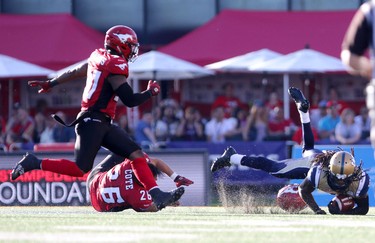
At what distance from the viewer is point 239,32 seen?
27969 millimetres

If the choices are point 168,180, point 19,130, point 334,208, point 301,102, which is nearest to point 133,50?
point 301,102

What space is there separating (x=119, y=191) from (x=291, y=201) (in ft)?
6.79

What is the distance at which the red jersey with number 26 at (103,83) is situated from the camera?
509 inches

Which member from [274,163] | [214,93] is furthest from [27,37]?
[274,163]

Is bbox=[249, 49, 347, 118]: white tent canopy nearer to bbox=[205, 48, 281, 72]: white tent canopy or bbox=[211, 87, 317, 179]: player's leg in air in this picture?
bbox=[205, 48, 281, 72]: white tent canopy

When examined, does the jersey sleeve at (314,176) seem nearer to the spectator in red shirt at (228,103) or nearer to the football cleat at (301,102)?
the football cleat at (301,102)

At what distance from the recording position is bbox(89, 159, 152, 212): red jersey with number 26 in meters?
13.5

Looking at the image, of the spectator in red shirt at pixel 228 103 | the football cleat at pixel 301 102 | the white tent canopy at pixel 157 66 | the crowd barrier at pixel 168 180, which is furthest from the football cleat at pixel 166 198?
the white tent canopy at pixel 157 66

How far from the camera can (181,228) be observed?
10391 millimetres

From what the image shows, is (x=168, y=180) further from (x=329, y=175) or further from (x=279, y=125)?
(x=279, y=125)

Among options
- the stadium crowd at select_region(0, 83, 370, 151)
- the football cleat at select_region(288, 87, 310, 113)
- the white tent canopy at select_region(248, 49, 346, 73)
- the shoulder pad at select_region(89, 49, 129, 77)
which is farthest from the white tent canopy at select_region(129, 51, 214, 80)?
the shoulder pad at select_region(89, 49, 129, 77)

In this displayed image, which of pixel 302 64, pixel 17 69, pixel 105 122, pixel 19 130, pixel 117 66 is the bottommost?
pixel 19 130

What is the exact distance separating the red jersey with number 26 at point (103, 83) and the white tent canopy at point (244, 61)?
37.1 feet

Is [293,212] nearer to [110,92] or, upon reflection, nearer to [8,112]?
[110,92]
